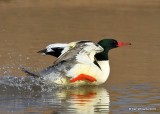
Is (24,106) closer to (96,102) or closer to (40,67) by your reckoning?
(96,102)

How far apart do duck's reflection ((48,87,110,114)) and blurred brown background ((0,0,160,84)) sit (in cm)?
98

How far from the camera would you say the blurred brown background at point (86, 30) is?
15727mm

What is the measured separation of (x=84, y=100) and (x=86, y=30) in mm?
12673

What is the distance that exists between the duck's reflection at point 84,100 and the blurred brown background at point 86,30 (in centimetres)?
98

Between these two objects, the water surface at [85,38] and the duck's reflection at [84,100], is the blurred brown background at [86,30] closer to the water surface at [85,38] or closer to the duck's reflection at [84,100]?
the water surface at [85,38]

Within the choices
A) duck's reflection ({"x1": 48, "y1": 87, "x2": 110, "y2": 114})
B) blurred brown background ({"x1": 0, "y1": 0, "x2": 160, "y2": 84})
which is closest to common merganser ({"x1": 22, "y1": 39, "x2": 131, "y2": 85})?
duck's reflection ({"x1": 48, "y1": 87, "x2": 110, "y2": 114})

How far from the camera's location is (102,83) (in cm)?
1351

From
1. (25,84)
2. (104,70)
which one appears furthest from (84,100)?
(104,70)

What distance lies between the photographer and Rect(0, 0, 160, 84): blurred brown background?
51.6 feet

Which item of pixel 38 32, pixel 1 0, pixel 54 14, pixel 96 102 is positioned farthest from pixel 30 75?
pixel 1 0

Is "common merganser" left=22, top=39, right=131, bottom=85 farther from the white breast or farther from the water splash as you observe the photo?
the water splash

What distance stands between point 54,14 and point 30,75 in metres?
17.7

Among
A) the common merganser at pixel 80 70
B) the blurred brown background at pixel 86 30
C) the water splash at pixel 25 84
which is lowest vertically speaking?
the water splash at pixel 25 84

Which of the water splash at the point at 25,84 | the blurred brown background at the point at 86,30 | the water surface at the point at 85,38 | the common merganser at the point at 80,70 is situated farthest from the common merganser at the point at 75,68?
the blurred brown background at the point at 86,30
